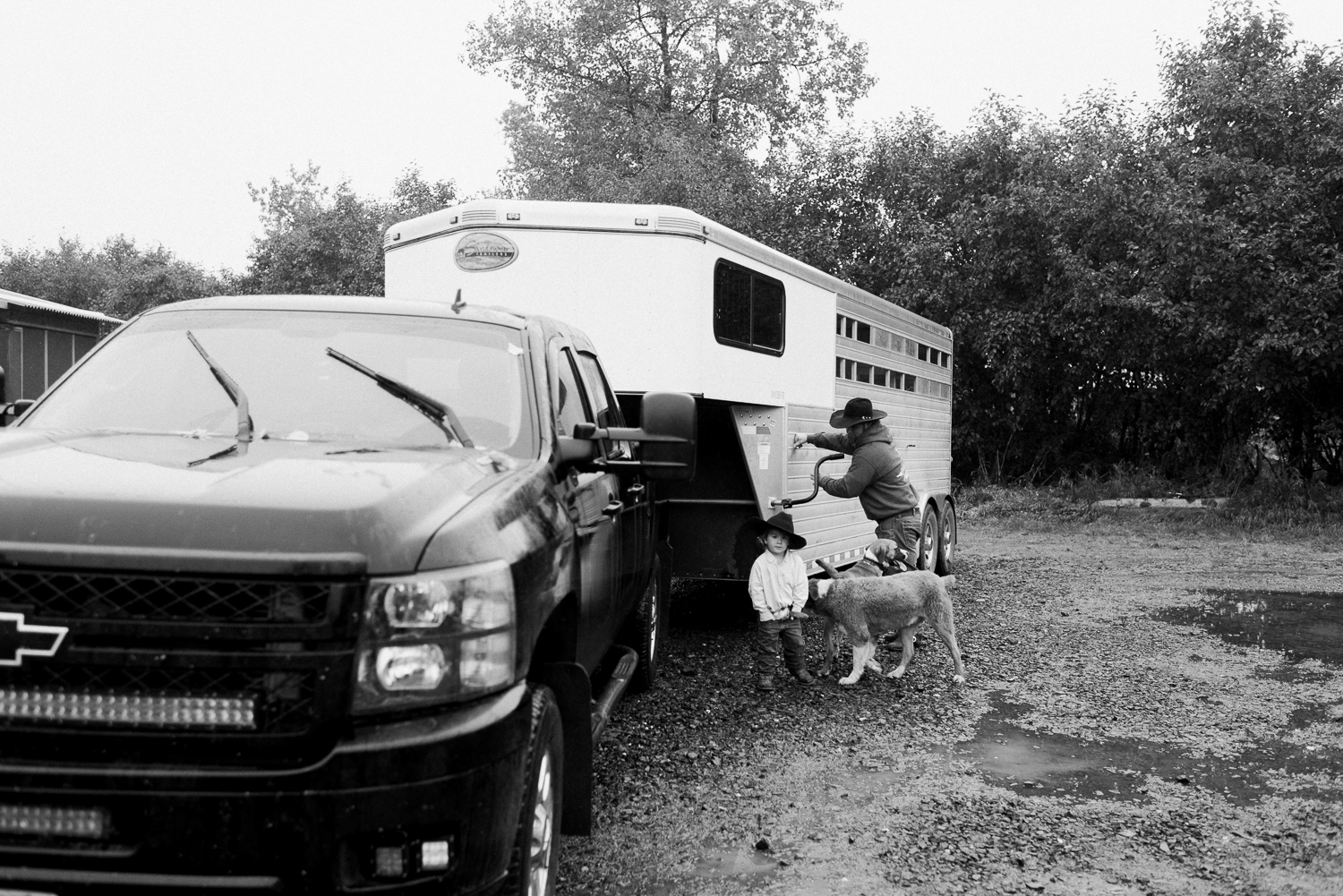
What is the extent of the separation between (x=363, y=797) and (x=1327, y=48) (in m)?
21.8

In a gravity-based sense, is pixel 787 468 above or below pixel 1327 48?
below

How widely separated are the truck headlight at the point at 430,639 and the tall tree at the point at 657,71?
99.7 ft

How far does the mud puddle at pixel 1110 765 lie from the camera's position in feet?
18.3

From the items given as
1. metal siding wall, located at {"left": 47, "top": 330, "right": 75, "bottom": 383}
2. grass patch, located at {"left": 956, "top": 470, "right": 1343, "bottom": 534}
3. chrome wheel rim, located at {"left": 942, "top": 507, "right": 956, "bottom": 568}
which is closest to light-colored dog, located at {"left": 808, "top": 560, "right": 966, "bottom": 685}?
chrome wheel rim, located at {"left": 942, "top": 507, "right": 956, "bottom": 568}

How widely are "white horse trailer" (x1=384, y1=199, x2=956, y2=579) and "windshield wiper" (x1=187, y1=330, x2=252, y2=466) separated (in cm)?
331

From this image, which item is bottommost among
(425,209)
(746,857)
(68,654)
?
(746,857)

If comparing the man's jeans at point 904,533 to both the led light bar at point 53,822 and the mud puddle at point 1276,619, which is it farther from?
the led light bar at point 53,822

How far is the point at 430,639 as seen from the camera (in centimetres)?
277

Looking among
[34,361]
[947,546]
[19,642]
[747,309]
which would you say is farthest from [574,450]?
[34,361]

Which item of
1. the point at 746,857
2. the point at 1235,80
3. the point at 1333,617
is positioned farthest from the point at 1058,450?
the point at 746,857

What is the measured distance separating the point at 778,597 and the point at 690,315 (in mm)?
2052

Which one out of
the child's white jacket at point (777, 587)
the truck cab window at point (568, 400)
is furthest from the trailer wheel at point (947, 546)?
the truck cab window at point (568, 400)

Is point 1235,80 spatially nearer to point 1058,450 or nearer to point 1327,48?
point 1327,48

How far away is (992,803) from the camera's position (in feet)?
17.4
